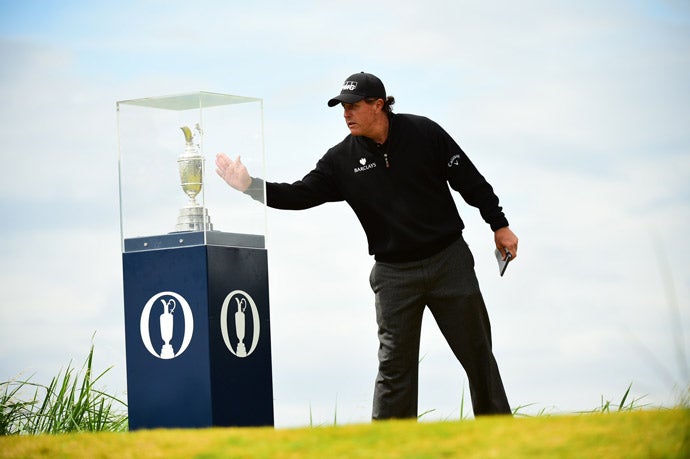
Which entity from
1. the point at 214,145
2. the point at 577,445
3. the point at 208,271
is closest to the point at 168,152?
the point at 214,145

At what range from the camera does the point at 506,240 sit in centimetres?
651

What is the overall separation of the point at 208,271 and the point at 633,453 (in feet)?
9.34

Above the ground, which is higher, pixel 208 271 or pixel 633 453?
pixel 208 271

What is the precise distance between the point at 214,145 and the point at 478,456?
3030 millimetres

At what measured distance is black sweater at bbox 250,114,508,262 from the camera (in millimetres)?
6453

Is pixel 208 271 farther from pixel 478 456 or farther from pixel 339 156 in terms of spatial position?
pixel 478 456

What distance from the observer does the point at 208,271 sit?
20.4ft

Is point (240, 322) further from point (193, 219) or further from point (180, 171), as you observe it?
point (180, 171)

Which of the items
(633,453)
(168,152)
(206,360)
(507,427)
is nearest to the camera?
(633,453)

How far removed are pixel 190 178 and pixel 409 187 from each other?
1.27 meters

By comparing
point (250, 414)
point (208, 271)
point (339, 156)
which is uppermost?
point (339, 156)

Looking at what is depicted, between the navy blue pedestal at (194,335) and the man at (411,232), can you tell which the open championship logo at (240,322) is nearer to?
the navy blue pedestal at (194,335)

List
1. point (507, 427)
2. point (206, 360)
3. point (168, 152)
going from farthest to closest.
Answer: point (168, 152)
point (206, 360)
point (507, 427)

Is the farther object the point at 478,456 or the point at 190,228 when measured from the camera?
the point at 190,228
